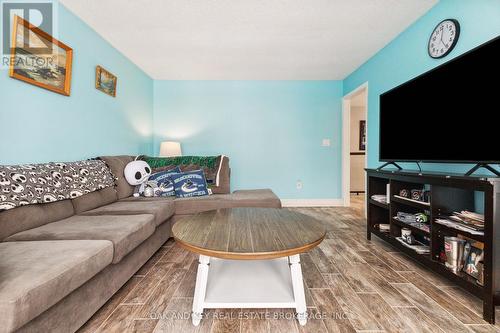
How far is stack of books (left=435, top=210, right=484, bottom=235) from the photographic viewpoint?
1.39 m

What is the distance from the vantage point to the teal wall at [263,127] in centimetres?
420

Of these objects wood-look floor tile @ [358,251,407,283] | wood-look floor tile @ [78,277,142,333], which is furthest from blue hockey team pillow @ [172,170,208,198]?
wood-look floor tile @ [358,251,407,283]

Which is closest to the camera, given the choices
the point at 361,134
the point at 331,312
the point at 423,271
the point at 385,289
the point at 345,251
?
the point at 331,312

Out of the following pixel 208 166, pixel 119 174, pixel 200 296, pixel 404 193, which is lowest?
pixel 200 296

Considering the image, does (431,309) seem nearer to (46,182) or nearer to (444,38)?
(444,38)

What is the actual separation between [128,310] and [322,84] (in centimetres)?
419

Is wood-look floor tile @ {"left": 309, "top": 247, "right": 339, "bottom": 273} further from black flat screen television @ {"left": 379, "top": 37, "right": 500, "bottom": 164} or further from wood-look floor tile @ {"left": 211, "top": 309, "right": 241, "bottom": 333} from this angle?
black flat screen television @ {"left": 379, "top": 37, "right": 500, "bottom": 164}

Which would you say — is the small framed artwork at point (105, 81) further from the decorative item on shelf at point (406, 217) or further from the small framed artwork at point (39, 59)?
the decorative item on shelf at point (406, 217)

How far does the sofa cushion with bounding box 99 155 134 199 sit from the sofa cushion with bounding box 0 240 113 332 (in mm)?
1365

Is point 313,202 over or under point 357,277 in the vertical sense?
over

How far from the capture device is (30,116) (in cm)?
186

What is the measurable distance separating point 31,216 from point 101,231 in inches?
20.6

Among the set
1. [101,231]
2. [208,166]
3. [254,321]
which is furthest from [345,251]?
[101,231]

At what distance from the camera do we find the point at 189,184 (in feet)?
9.11
